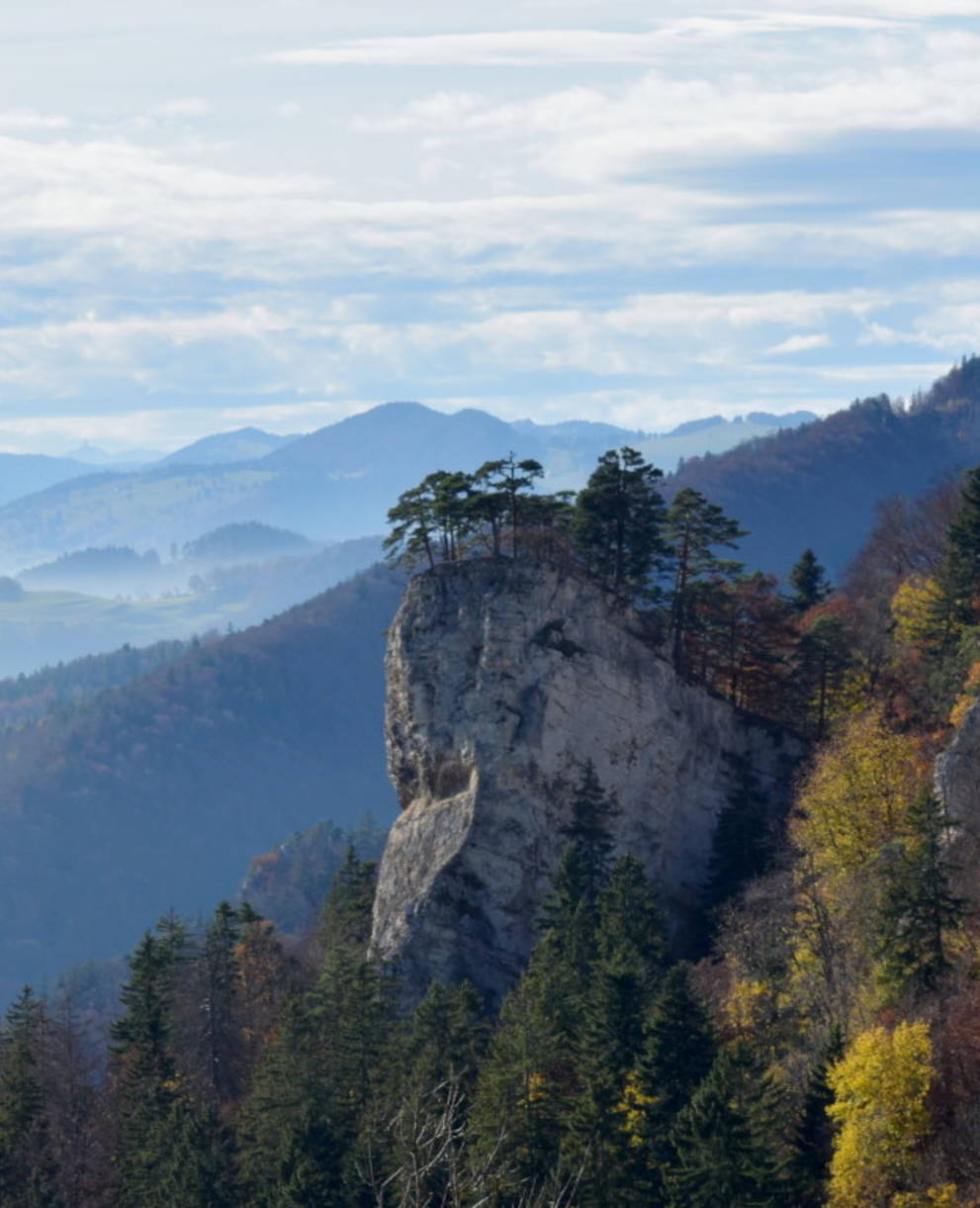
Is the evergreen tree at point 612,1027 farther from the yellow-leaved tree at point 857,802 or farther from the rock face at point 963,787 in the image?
the rock face at point 963,787

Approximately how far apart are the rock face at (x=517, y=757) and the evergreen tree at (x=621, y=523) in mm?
3153

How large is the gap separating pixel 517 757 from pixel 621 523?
38.8 feet

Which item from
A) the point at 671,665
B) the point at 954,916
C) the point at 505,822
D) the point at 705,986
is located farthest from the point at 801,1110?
the point at 671,665

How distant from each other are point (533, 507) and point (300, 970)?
→ 2390cm

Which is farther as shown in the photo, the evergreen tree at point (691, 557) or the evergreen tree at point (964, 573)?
the evergreen tree at point (691, 557)

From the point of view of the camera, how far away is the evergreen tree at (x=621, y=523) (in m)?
68.7

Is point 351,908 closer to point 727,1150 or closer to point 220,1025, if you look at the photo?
point 220,1025

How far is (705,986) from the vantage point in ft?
177

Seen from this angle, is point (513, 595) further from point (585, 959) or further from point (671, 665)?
point (585, 959)

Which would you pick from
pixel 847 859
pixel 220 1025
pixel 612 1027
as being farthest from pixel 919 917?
pixel 220 1025

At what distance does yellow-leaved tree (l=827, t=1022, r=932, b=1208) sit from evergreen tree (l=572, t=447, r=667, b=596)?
31.3m

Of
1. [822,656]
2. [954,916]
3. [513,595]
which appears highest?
[513,595]

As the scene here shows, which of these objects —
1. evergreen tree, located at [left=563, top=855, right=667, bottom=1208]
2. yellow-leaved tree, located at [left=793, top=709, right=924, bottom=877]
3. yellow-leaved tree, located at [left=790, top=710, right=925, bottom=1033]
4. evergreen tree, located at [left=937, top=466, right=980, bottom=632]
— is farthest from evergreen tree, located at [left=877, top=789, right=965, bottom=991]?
evergreen tree, located at [left=937, top=466, right=980, bottom=632]

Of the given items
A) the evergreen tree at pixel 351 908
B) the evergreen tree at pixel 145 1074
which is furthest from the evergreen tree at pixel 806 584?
the evergreen tree at pixel 145 1074
